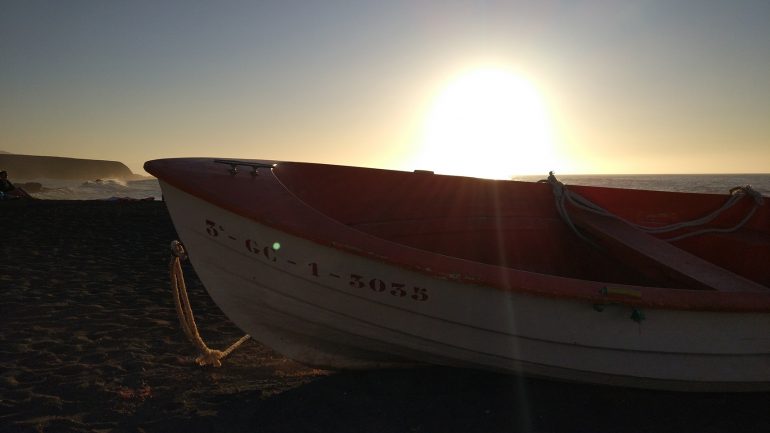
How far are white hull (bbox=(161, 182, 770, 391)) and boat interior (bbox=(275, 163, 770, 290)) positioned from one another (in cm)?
106

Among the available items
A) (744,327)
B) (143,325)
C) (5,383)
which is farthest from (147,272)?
(744,327)

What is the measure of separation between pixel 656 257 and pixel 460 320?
1.72 m

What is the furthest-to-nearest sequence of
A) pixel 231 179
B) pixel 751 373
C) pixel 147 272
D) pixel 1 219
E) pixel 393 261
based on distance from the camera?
pixel 1 219
pixel 147 272
pixel 231 179
pixel 751 373
pixel 393 261

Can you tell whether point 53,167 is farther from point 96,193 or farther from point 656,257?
point 656,257

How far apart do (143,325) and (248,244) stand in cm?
220

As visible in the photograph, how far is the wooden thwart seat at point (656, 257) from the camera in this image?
298cm

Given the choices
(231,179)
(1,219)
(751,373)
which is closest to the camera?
(751,373)

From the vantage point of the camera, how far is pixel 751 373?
2582mm

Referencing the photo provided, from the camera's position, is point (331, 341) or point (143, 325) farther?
point (143, 325)

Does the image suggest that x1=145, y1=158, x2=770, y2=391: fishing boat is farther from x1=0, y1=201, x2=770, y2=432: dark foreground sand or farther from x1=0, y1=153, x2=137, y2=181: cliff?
x1=0, y1=153, x2=137, y2=181: cliff

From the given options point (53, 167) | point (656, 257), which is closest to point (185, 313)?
point (656, 257)

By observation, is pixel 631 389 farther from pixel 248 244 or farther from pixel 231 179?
pixel 231 179

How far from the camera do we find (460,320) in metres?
2.60

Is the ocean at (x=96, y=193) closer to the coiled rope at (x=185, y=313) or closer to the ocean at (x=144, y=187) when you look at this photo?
the ocean at (x=144, y=187)
